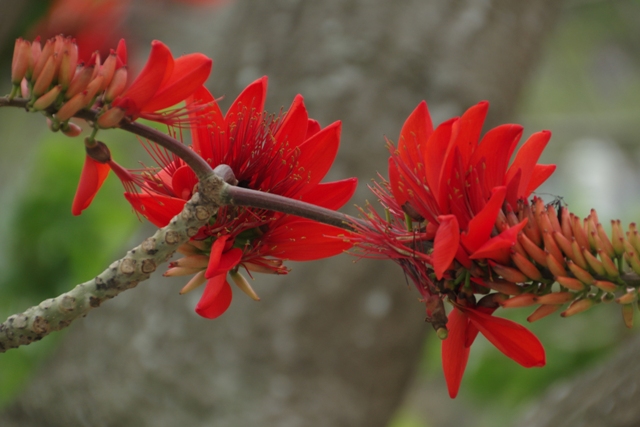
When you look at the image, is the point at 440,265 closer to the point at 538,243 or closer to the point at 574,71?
the point at 538,243

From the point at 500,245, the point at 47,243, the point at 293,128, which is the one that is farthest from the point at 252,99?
the point at 47,243

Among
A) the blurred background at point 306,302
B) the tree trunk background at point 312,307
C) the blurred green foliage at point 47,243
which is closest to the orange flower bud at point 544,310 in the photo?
the blurred background at point 306,302

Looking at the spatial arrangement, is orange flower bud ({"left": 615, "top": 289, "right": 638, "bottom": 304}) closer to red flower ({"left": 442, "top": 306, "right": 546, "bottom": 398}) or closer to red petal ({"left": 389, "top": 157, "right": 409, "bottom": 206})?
red flower ({"left": 442, "top": 306, "right": 546, "bottom": 398})

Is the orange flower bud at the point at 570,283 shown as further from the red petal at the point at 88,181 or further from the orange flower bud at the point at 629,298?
Result: the red petal at the point at 88,181

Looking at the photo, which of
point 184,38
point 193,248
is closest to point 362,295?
point 193,248

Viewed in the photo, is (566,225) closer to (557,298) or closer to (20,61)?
(557,298)

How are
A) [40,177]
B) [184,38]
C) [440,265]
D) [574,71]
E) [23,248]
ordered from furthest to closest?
[574,71] → [184,38] → [40,177] → [23,248] → [440,265]

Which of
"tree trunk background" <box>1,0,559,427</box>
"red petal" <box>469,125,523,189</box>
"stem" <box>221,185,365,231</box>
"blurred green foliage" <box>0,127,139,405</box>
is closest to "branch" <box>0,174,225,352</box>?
"stem" <box>221,185,365,231</box>
